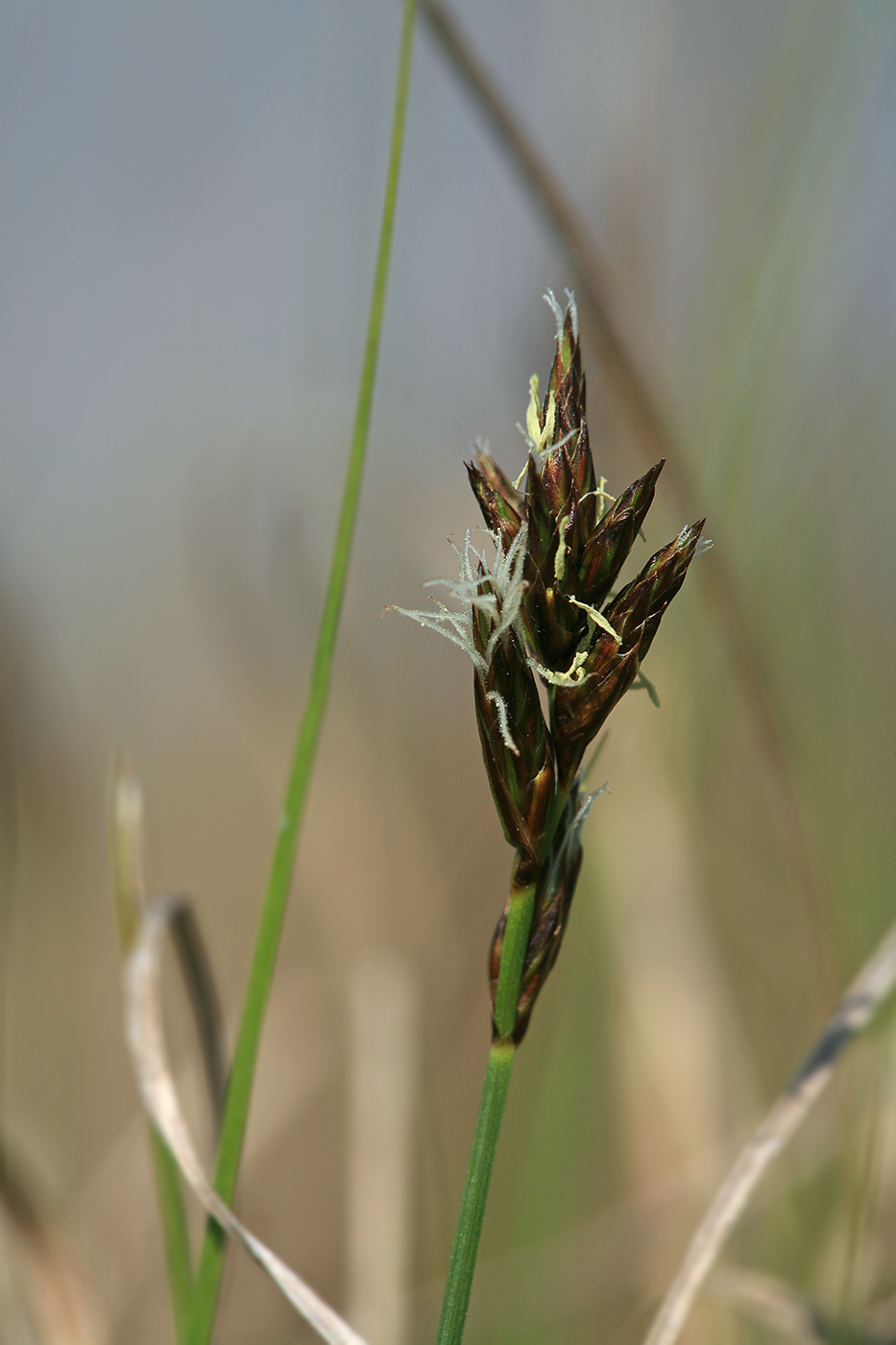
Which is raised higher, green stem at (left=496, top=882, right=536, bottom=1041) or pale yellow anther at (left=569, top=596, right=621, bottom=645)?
pale yellow anther at (left=569, top=596, right=621, bottom=645)

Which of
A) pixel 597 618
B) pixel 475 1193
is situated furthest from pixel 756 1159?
pixel 597 618

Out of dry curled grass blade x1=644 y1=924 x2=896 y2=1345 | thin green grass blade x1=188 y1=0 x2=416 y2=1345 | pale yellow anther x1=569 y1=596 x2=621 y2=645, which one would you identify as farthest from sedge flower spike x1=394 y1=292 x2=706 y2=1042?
dry curled grass blade x1=644 y1=924 x2=896 y2=1345

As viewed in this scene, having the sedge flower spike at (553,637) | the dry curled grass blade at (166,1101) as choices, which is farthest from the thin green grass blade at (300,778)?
the sedge flower spike at (553,637)

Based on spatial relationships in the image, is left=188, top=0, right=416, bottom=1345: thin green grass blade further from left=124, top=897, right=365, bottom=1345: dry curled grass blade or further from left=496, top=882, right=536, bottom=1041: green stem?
left=496, top=882, right=536, bottom=1041: green stem

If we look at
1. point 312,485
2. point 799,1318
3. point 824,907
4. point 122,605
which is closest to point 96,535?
point 122,605

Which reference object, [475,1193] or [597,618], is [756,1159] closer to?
[475,1193]

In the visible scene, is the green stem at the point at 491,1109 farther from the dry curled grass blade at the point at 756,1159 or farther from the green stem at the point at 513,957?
the dry curled grass blade at the point at 756,1159
